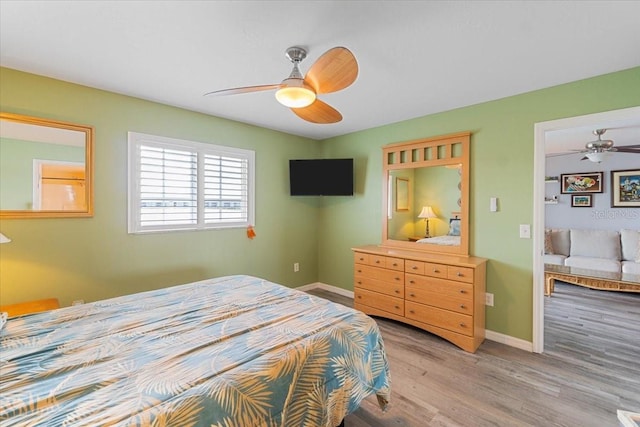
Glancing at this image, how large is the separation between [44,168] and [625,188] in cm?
801

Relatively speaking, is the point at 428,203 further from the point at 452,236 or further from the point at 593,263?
the point at 593,263

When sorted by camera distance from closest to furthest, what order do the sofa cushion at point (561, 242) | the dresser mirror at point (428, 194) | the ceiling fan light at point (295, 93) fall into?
1. the ceiling fan light at point (295, 93)
2. the dresser mirror at point (428, 194)
3. the sofa cushion at point (561, 242)

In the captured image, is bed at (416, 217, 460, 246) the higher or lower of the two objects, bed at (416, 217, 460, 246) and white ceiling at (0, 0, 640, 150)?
the lower

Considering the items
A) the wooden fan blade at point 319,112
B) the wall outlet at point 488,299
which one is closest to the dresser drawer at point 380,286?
the wall outlet at point 488,299

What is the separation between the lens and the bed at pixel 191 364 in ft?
3.36

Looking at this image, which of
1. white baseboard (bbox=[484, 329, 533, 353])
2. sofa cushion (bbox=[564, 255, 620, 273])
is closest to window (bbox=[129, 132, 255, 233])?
white baseboard (bbox=[484, 329, 533, 353])

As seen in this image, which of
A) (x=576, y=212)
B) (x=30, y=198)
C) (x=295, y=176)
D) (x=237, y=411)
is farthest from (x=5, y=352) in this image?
(x=576, y=212)

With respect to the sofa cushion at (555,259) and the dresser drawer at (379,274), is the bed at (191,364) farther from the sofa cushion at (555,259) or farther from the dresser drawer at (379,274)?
the sofa cushion at (555,259)

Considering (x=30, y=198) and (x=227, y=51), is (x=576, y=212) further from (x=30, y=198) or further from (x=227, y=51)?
(x=30, y=198)

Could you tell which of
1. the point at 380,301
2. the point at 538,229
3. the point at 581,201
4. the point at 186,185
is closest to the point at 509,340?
the point at 538,229

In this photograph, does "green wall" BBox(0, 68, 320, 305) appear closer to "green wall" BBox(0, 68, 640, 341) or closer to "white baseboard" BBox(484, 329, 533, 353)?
"green wall" BBox(0, 68, 640, 341)

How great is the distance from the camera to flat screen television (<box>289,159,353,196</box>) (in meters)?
4.09

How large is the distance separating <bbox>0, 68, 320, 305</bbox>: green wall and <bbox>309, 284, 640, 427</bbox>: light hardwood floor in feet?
7.24

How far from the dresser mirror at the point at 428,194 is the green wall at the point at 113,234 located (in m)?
1.53
